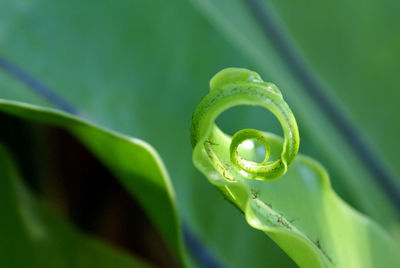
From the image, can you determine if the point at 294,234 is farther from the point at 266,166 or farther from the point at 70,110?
the point at 70,110

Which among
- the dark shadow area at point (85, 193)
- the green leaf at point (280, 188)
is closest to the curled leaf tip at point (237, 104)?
the green leaf at point (280, 188)

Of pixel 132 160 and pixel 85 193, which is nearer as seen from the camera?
pixel 132 160

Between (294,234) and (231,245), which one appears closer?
(294,234)

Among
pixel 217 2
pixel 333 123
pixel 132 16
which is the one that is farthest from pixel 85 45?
pixel 333 123

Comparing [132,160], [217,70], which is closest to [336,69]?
[217,70]

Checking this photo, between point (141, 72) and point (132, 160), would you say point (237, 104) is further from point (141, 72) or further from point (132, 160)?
point (141, 72)

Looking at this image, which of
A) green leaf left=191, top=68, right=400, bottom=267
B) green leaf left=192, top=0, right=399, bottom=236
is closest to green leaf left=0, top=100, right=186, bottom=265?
green leaf left=191, top=68, right=400, bottom=267

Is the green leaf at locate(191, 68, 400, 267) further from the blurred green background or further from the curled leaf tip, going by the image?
the blurred green background
